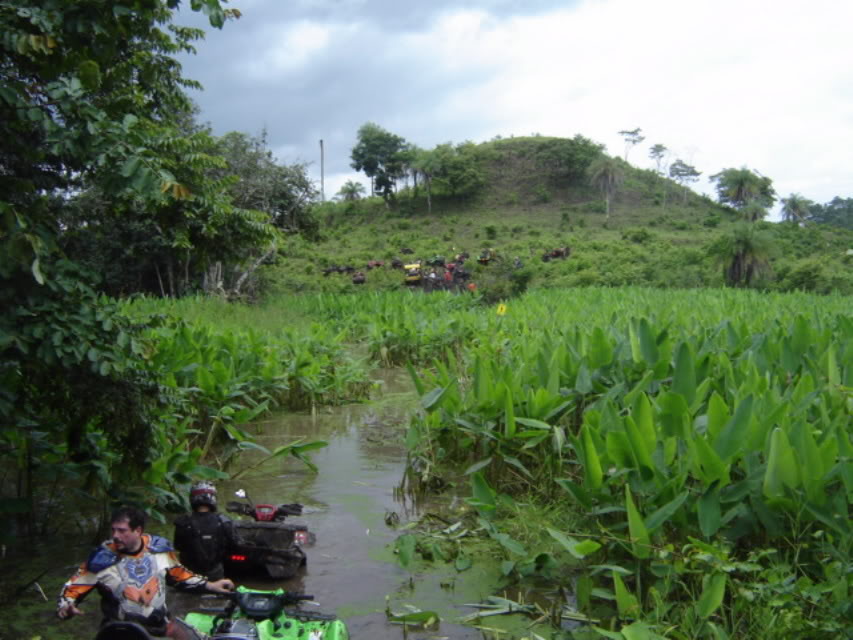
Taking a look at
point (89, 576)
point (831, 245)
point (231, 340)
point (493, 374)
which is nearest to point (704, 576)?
point (89, 576)

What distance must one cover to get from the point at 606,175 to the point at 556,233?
8.05 meters

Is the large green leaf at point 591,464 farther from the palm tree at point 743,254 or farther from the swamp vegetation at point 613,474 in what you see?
the palm tree at point 743,254

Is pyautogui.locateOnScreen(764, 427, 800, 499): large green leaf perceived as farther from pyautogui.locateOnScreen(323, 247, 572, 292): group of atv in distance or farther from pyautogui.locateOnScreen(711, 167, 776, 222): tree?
pyautogui.locateOnScreen(711, 167, 776, 222): tree

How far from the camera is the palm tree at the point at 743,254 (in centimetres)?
2255

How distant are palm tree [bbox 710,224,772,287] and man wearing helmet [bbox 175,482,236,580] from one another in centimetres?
2169

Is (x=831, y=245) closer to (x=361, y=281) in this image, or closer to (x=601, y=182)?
(x=601, y=182)

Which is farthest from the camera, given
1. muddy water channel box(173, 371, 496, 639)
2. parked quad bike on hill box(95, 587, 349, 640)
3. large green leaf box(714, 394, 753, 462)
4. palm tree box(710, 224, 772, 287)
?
palm tree box(710, 224, 772, 287)

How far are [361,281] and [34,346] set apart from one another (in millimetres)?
26382

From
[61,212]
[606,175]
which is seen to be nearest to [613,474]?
[61,212]

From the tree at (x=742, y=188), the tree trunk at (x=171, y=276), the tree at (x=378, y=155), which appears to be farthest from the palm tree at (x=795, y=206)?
the tree trunk at (x=171, y=276)

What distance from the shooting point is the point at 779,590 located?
2742 millimetres

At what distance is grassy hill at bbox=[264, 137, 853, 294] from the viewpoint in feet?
85.1

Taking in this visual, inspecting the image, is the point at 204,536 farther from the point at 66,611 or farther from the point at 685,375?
the point at 685,375

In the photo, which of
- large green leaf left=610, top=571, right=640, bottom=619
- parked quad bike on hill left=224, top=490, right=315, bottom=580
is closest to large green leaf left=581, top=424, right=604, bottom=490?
large green leaf left=610, top=571, right=640, bottom=619
